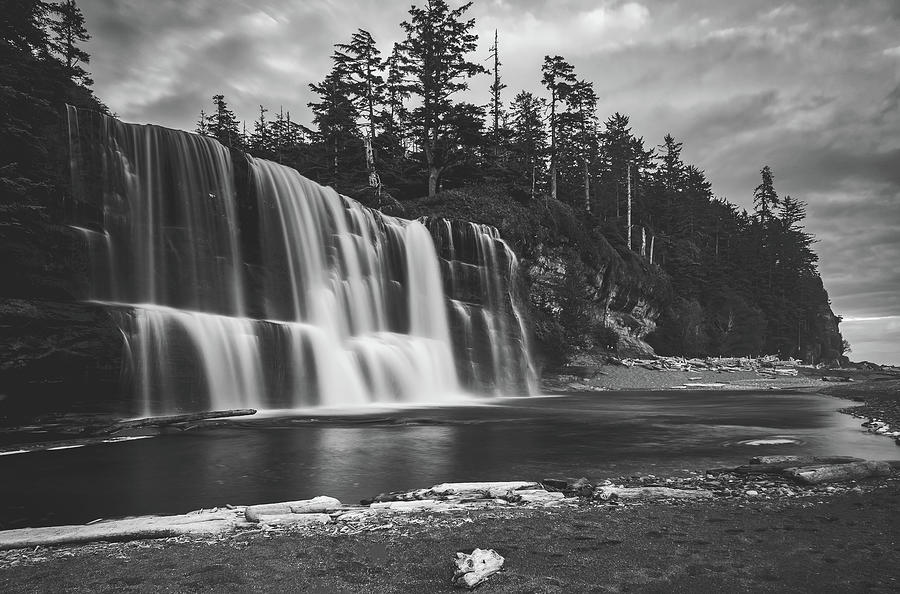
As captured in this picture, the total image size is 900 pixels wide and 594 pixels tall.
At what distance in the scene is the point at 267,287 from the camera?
72.2ft

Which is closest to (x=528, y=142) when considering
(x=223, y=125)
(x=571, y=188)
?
(x=571, y=188)

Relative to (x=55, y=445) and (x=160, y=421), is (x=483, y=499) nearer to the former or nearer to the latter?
(x=55, y=445)

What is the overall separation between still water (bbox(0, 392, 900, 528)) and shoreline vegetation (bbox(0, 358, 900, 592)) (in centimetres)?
175

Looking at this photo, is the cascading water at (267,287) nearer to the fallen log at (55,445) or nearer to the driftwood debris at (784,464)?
the fallen log at (55,445)

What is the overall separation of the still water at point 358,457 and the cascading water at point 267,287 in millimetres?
3803

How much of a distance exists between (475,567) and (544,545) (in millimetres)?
929

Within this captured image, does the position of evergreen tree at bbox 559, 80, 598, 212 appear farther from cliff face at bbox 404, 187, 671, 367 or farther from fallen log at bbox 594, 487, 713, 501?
fallen log at bbox 594, 487, 713, 501

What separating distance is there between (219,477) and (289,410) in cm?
1048

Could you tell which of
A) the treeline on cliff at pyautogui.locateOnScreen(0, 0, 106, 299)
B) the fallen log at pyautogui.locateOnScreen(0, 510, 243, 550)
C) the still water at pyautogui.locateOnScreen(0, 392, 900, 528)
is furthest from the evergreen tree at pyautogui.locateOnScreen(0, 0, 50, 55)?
the fallen log at pyautogui.locateOnScreen(0, 510, 243, 550)

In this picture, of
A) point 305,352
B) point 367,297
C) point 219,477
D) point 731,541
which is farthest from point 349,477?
point 367,297

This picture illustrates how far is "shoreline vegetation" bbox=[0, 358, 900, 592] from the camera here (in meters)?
3.36

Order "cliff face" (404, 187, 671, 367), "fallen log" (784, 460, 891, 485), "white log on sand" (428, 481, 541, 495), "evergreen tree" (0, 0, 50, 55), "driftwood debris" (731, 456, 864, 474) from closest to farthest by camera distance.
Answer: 1. "white log on sand" (428, 481, 541, 495)
2. "fallen log" (784, 460, 891, 485)
3. "driftwood debris" (731, 456, 864, 474)
4. "evergreen tree" (0, 0, 50, 55)
5. "cliff face" (404, 187, 671, 367)

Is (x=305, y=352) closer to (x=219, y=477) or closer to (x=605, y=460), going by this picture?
(x=219, y=477)

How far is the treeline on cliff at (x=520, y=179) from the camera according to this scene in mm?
18719
